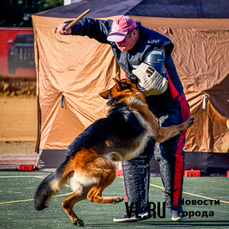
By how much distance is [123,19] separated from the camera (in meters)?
3.50

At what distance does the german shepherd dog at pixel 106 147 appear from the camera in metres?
3.20

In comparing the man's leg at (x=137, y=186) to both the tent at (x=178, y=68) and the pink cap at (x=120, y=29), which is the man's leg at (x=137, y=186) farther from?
the tent at (x=178, y=68)

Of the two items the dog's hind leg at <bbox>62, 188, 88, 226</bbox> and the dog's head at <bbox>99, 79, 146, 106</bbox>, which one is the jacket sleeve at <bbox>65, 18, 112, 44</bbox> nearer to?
the dog's head at <bbox>99, 79, 146, 106</bbox>

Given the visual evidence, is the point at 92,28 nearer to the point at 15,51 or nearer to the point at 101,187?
the point at 101,187

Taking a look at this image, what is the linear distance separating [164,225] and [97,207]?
969mm

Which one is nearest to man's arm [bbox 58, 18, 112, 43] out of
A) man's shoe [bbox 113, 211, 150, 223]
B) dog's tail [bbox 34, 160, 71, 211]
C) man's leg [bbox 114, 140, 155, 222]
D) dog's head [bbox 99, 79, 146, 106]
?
dog's head [bbox 99, 79, 146, 106]

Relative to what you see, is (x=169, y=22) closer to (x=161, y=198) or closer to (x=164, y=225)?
(x=161, y=198)

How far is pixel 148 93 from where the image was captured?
349cm

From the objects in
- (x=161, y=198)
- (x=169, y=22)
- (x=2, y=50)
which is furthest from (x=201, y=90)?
(x=2, y=50)

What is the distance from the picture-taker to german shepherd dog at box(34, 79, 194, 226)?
3.20 metres

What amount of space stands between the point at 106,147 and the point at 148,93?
2.15 ft

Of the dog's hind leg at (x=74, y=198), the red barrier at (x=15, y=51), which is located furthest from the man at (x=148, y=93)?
the red barrier at (x=15, y=51)

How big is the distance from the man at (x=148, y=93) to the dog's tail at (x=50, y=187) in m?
0.75

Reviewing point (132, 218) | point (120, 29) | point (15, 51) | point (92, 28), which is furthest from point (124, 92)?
point (15, 51)
